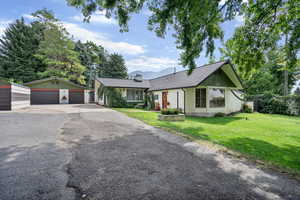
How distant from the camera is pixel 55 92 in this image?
22750 mm

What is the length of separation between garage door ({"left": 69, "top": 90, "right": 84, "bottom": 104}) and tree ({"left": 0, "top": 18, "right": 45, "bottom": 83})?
11.0 metres

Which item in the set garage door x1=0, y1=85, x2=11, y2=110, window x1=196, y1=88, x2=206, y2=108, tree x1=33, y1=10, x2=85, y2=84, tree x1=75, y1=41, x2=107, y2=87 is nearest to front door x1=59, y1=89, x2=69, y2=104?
tree x1=33, y1=10, x2=85, y2=84

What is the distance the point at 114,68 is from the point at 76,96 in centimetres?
1583

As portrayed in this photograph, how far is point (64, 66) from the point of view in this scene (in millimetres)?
25828

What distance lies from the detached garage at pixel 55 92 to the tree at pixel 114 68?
45.7 feet

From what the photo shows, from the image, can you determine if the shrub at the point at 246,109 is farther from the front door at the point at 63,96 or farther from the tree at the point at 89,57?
the tree at the point at 89,57

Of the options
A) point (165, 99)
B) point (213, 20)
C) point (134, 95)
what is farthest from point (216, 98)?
point (134, 95)

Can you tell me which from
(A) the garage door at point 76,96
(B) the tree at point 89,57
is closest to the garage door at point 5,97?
(A) the garage door at point 76,96

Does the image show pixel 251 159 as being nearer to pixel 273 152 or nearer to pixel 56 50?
pixel 273 152

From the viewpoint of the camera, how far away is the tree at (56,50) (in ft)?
80.4

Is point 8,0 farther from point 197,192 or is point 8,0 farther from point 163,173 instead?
point 197,192

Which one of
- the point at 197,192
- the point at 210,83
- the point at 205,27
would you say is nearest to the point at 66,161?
the point at 197,192

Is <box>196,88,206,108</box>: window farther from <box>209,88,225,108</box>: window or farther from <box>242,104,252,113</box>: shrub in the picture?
<box>242,104,252,113</box>: shrub

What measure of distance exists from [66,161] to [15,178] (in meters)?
0.84
